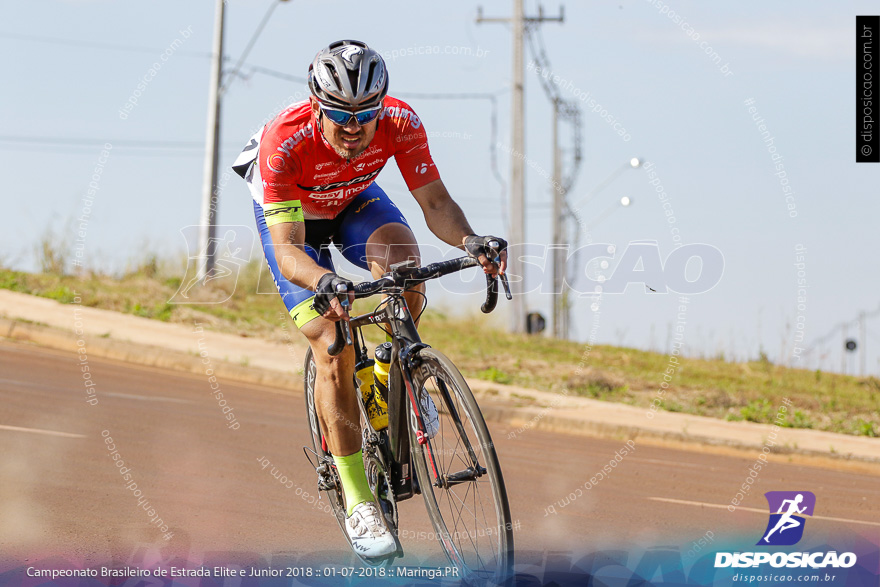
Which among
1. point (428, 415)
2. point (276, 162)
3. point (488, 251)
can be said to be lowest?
point (428, 415)

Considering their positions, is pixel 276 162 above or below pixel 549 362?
above

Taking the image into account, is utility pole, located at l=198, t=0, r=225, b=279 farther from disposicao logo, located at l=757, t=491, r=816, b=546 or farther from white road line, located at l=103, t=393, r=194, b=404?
disposicao logo, located at l=757, t=491, r=816, b=546

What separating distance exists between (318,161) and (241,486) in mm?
2621

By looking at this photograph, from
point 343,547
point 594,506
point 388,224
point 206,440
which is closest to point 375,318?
point 388,224

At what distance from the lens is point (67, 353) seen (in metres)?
12.6

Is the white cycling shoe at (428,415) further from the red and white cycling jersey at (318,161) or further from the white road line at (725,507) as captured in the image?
the white road line at (725,507)

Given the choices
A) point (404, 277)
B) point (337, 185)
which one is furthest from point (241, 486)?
point (404, 277)

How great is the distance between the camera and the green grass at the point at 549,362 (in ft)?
40.1

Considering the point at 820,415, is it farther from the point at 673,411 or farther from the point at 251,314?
the point at 251,314

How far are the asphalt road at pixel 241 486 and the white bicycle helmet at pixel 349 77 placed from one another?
2.21 m

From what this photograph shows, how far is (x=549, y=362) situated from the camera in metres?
14.2

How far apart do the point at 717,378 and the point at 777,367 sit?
6.44 feet

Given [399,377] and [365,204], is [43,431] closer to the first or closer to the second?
[365,204]

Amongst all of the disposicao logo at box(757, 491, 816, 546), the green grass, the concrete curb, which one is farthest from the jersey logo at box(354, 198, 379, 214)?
the green grass
